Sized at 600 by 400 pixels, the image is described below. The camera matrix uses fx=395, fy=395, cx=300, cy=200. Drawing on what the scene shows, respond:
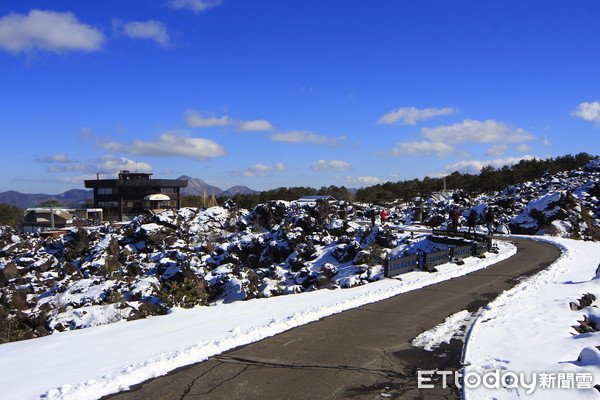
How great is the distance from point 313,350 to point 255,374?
60.0 inches

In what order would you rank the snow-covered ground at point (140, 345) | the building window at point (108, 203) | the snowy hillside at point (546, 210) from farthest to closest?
the building window at point (108, 203) < the snowy hillside at point (546, 210) < the snow-covered ground at point (140, 345)

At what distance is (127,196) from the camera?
7362 cm

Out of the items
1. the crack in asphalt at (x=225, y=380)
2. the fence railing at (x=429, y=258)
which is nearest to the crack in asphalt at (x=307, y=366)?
the crack in asphalt at (x=225, y=380)

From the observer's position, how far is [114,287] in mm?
22141

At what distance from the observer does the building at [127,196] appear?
72125mm

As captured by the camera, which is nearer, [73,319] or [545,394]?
[545,394]

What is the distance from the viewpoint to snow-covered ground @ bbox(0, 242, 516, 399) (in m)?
6.30

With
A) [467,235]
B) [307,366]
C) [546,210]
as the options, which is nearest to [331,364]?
[307,366]

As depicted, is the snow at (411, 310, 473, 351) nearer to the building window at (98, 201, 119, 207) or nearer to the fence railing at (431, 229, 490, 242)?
the fence railing at (431, 229, 490, 242)

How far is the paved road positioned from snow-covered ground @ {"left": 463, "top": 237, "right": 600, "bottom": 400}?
0.53m

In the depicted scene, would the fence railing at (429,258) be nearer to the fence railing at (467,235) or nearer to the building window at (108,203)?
the fence railing at (467,235)

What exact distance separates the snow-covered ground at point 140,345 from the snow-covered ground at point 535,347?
12.4ft

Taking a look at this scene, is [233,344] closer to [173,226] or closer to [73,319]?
[73,319]

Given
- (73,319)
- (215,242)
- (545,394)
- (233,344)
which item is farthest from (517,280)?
(215,242)
